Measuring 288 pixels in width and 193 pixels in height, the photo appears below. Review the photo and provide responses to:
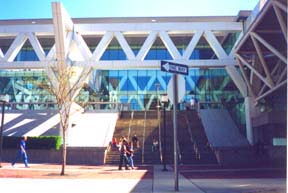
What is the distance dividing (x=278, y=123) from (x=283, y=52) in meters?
5.11

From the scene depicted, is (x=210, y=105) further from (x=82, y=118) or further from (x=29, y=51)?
(x=29, y=51)

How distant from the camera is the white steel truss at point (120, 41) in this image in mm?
35062

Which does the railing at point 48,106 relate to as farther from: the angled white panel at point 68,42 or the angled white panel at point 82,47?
Result: the angled white panel at point 68,42

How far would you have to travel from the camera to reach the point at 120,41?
35.4m

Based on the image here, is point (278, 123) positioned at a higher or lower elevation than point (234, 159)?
higher

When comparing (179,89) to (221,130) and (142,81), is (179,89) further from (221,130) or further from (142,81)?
(142,81)

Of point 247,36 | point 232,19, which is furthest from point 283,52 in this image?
point 232,19

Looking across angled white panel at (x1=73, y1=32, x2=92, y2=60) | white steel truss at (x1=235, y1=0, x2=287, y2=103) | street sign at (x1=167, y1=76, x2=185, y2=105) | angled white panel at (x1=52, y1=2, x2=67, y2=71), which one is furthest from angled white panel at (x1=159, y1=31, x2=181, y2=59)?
street sign at (x1=167, y1=76, x2=185, y2=105)

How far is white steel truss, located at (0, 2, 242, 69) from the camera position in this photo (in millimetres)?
35062

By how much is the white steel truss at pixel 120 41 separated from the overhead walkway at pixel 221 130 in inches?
191

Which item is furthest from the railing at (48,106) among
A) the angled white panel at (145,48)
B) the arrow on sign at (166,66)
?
the arrow on sign at (166,66)

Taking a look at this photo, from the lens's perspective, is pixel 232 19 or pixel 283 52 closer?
pixel 283 52

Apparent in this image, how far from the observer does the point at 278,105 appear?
97.5 ft

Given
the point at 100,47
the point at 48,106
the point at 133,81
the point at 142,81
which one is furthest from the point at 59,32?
the point at 142,81
